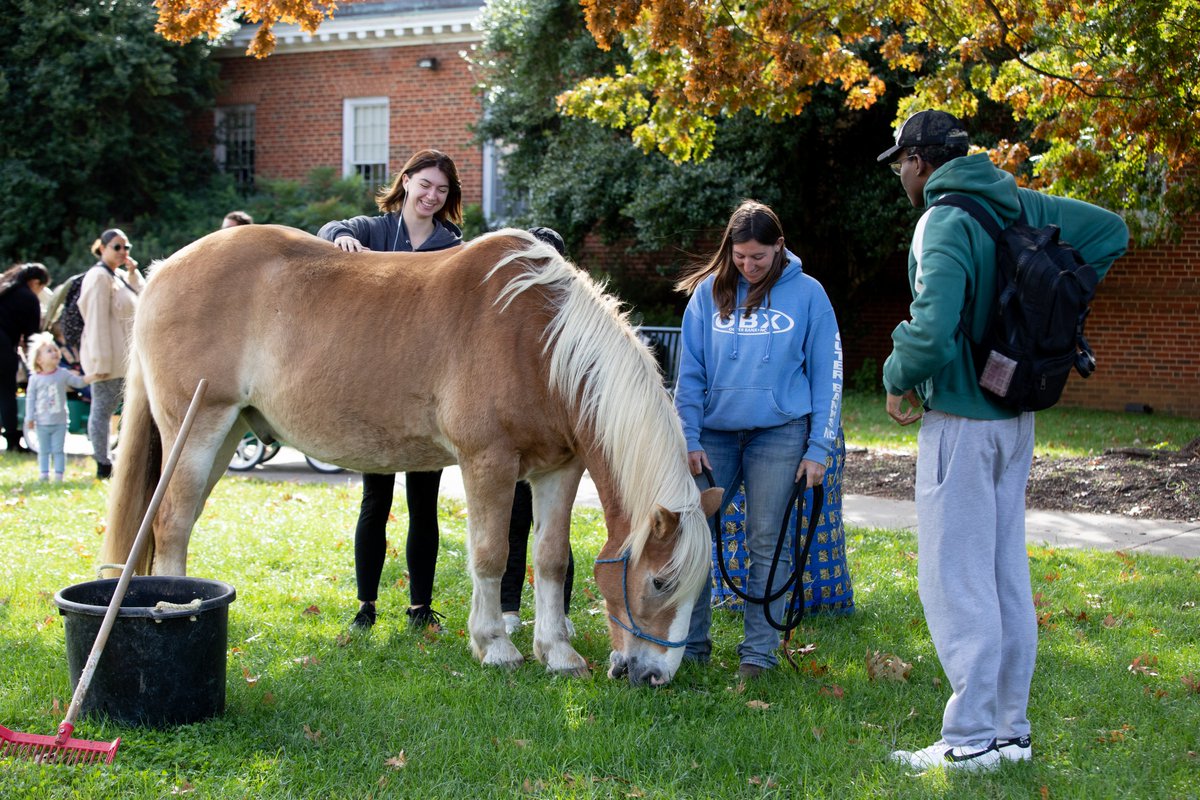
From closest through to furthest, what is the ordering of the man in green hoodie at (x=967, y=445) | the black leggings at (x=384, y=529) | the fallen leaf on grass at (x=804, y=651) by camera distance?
the man in green hoodie at (x=967, y=445) → the fallen leaf on grass at (x=804, y=651) → the black leggings at (x=384, y=529)

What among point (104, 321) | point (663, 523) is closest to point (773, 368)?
point (663, 523)

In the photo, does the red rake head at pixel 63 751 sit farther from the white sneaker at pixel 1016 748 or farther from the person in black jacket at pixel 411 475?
the white sneaker at pixel 1016 748

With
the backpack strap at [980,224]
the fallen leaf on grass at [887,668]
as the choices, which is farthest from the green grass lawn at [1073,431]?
the backpack strap at [980,224]

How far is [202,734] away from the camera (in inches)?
146

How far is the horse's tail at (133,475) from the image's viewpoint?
481 centimetres

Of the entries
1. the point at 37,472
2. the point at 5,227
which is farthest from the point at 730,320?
the point at 5,227

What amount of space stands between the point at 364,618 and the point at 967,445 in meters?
3.09

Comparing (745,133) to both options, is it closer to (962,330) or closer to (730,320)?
(730,320)

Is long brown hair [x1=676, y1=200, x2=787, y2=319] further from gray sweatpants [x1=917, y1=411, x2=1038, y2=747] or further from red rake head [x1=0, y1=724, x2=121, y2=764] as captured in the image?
red rake head [x1=0, y1=724, x2=121, y2=764]

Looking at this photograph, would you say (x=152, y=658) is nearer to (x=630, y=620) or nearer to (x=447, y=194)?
(x=630, y=620)

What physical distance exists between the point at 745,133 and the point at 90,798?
13.3 m

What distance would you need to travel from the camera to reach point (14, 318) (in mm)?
10820

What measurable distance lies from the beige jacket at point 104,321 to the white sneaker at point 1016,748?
768 centimetres

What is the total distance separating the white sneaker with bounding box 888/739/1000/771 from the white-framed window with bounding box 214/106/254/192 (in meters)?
20.1
